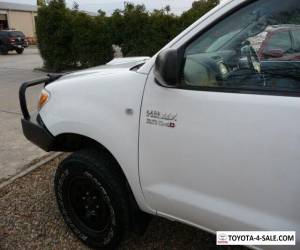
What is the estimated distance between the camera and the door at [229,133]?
5.77 ft

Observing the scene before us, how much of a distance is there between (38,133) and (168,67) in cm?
144

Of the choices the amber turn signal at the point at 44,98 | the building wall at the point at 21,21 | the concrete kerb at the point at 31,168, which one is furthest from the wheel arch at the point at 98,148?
the building wall at the point at 21,21

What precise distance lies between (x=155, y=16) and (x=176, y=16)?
0.62 metres

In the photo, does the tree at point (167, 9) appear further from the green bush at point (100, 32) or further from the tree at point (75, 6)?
the tree at point (75, 6)

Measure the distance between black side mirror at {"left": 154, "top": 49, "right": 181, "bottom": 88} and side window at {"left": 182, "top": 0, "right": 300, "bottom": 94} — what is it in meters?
0.08

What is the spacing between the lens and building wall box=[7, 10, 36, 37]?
4562 cm

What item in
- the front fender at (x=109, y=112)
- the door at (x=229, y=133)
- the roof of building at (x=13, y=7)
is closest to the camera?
the door at (x=229, y=133)

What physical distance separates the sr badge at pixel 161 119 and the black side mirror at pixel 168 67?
17cm

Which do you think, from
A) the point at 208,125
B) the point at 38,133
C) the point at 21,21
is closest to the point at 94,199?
the point at 38,133

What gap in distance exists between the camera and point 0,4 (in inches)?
1795

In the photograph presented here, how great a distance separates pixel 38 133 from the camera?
2.95 m

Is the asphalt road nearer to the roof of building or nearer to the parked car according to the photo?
the parked car

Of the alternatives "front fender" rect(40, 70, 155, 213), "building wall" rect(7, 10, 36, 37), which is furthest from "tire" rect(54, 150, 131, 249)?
"building wall" rect(7, 10, 36, 37)

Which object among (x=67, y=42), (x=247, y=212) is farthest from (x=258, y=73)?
(x=67, y=42)
